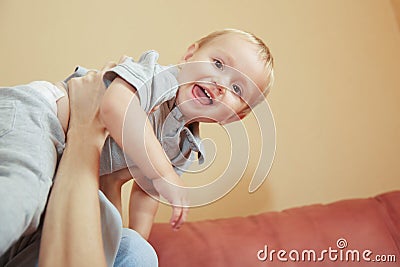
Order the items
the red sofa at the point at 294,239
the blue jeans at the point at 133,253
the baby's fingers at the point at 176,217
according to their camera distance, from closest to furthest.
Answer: the baby's fingers at the point at 176,217 → the blue jeans at the point at 133,253 → the red sofa at the point at 294,239

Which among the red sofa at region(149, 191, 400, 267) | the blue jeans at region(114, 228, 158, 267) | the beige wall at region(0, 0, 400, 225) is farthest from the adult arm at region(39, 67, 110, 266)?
the beige wall at region(0, 0, 400, 225)

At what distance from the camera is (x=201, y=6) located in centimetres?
155

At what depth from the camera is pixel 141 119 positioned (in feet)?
2.19

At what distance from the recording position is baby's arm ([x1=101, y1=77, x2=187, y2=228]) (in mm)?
657

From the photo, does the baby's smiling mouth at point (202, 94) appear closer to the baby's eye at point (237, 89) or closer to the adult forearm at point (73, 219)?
the baby's eye at point (237, 89)

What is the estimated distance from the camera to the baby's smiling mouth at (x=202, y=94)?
2.52ft

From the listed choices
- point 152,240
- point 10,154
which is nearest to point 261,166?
point 152,240

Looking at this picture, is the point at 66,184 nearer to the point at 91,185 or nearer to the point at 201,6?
the point at 91,185

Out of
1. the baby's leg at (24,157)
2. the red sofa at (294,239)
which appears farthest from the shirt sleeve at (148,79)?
the red sofa at (294,239)

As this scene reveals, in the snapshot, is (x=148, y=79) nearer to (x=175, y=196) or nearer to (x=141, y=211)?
(x=175, y=196)

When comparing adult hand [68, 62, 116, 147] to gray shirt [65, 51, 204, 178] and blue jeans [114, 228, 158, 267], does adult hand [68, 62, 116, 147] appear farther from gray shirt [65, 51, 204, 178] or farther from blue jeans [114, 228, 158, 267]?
blue jeans [114, 228, 158, 267]

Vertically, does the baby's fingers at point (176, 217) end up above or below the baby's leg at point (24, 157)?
below

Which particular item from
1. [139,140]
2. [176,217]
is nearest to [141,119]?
[139,140]

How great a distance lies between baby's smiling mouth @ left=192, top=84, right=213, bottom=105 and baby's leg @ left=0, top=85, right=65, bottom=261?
0.67 ft
